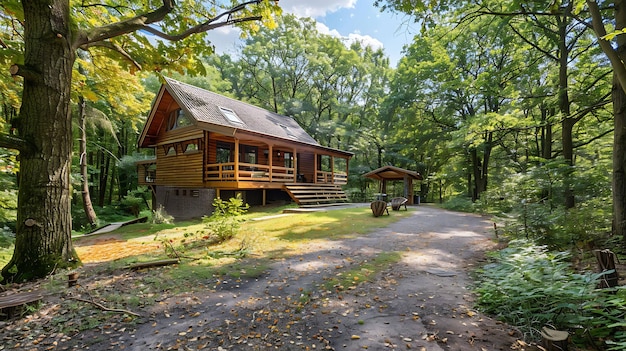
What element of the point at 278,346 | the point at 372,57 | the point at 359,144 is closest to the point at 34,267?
the point at 278,346

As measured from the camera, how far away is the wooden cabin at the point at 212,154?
1324 centimetres

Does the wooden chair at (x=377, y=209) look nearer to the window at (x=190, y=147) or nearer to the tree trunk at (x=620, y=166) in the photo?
the tree trunk at (x=620, y=166)

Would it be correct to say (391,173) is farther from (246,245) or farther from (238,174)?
(246,245)

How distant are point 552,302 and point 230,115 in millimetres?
15190

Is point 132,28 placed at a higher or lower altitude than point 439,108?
lower

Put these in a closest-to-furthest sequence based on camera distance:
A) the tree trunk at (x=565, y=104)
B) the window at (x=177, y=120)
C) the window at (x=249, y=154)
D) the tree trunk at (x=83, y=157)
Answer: the tree trunk at (x=565, y=104) → the tree trunk at (x=83, y=157) → the window at (x=177, y=120) → the window at (x=249, y=154)

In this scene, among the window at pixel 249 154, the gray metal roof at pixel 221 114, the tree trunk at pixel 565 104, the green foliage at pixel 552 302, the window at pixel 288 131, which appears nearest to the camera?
the green foliage at pixel 552 302

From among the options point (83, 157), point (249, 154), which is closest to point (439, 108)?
point (249, 154)

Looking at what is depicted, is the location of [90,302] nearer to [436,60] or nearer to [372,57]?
[436,60]

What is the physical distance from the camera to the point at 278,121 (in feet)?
66.2

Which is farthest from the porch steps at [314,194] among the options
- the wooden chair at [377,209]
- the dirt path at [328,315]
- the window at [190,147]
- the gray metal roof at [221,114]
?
the dirt path at [328,315]

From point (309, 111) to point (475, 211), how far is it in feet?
58.6

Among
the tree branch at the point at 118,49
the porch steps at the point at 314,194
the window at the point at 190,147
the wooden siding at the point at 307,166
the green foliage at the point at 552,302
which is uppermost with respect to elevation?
the tree branch at the point at 118,49

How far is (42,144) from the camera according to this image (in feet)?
13.5
